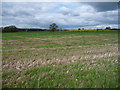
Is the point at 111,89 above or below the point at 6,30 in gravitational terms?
below

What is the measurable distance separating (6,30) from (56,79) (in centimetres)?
9992

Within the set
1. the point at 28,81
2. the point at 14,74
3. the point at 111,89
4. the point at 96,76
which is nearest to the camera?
the point at 111,89

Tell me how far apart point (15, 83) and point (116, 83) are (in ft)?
13.5

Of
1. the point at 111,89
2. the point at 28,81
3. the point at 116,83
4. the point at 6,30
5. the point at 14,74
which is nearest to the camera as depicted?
the point at 111,89

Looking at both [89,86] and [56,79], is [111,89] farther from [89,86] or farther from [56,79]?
[56,79]

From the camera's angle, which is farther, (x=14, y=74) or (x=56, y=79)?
(x=14, y=74)

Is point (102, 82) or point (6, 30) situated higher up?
point (6, 30)

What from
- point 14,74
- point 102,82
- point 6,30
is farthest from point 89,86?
point 6,30

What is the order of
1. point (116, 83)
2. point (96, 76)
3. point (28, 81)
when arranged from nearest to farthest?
1. point (116, 83)
2. point (28, 81)
3. point (96, 76)

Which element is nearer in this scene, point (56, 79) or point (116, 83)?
point (116, 83)

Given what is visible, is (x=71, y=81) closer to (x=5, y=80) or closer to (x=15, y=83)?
(x=15, y=83)

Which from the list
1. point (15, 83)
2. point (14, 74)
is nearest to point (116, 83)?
point (15, 83)

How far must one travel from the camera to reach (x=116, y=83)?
384cm

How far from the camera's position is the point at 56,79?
13.9 feet
